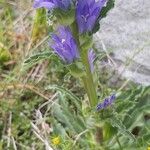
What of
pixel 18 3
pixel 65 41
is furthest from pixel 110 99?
pixel 18 3

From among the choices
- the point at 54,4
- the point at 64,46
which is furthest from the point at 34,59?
the point at 54,4

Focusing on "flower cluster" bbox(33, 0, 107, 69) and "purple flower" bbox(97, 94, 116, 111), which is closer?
"flower cluster" bbox(33, 0, 107, 69)

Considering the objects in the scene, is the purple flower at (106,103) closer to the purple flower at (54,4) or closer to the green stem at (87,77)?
the green stem at (87,77)

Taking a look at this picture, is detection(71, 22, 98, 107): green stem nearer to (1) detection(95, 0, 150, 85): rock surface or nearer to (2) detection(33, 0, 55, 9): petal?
(2) detection(33, 0, 55, 9): petal

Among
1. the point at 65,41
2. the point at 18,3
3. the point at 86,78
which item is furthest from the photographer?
the point at 18,3

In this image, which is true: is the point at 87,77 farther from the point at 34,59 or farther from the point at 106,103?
the point at 34,59

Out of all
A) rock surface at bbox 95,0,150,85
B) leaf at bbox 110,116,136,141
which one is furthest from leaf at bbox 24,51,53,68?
rock surface at bbox 95,0,150,85

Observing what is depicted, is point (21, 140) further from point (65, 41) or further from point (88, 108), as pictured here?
point (65, 41)
